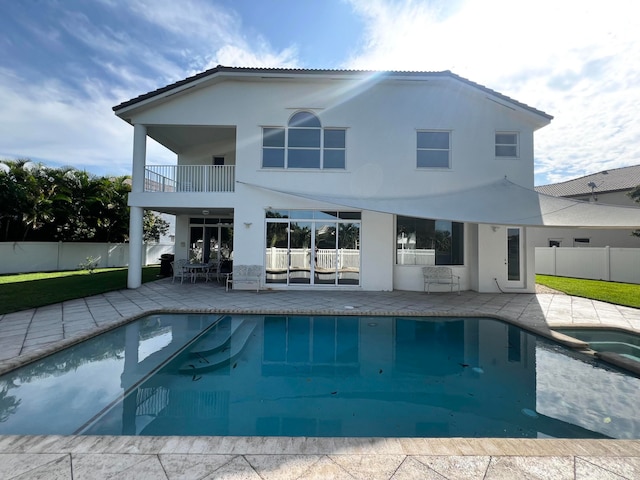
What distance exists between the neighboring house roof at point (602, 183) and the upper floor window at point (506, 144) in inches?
866

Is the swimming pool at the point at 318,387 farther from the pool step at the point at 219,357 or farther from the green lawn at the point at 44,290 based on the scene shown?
the green lawn at the point at 44,290

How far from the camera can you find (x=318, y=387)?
16.5 feet

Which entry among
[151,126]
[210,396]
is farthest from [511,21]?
[151,126]

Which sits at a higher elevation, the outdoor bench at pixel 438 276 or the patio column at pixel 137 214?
the patio column at pixel 137 214

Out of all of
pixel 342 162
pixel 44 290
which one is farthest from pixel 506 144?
pixel 44 290

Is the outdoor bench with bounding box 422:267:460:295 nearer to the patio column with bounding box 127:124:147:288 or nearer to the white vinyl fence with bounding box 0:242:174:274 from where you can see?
the patio column with bounding box 127:124:147:288

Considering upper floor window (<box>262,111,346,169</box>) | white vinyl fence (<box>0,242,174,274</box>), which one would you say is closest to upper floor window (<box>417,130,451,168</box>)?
upper floor window (<box>262,111,346,169</box>)

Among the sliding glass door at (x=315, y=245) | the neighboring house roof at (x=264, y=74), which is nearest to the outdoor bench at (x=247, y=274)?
the sliding glass door at (x=315, y=245)

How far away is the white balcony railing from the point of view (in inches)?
532

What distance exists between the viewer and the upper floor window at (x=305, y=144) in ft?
41.2

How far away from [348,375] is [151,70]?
50.3 ft

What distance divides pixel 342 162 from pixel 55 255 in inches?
785

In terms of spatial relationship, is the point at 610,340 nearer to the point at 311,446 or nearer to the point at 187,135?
the point at 311,446

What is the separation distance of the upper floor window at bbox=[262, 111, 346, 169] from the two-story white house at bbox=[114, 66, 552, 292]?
0.04 meters
